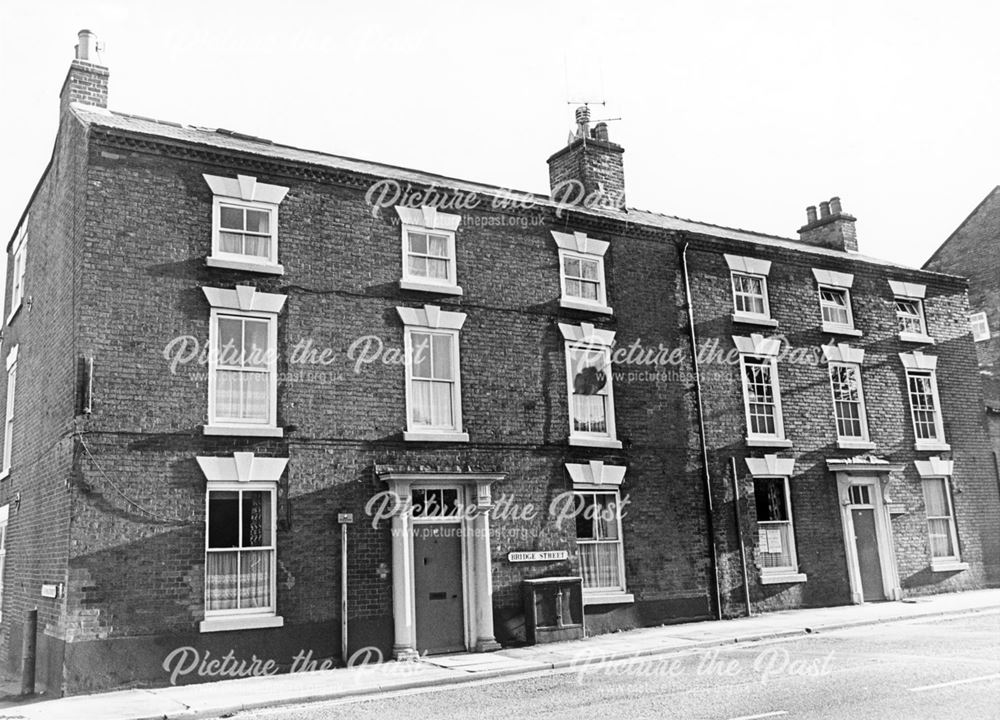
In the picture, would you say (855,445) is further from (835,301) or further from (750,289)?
(750,289)

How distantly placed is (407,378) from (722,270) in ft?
29.1

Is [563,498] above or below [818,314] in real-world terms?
below

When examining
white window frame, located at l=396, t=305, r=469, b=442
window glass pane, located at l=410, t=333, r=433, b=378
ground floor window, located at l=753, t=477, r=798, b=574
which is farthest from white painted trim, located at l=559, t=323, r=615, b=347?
ground floor window, located at l=753, t=477, r=798, b=574

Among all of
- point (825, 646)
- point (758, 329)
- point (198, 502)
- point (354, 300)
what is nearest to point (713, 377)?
point (758, 329)

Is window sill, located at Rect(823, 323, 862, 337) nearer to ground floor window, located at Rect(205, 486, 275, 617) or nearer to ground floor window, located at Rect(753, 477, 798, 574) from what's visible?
ground floor window, located at Rect(753, 477, 798, 574)

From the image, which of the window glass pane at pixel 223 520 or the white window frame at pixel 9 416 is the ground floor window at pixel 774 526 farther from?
the white window frame at pixel 9 416

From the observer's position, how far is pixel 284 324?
1555 centimetres

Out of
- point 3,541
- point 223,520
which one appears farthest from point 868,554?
point 3,541

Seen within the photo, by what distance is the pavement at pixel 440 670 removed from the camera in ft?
38.1

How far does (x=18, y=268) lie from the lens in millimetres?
19844

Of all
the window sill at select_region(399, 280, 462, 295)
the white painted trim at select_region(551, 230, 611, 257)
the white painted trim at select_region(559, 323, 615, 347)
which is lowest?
the white painted trim at select_region(559, 323, 615, 347)

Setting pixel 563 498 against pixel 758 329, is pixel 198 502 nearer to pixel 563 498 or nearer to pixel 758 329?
pixel 563 498

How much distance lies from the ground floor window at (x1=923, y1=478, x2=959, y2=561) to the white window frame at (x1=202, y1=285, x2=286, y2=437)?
55.1ft

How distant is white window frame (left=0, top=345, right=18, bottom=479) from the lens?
1841cm
